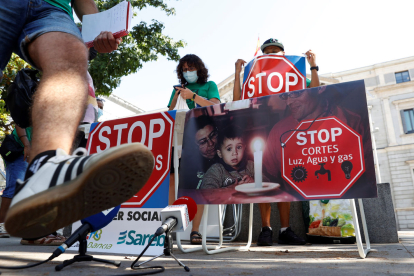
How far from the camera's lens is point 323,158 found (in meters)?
2.13

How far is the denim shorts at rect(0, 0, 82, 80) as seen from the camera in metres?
1.31

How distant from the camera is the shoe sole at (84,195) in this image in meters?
0.93

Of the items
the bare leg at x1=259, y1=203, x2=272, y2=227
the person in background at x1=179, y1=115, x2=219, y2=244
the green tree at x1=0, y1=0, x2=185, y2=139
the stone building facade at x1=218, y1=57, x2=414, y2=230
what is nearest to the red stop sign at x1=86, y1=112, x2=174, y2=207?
the person in background at x1=179, y1=115, x2=219, y2=244

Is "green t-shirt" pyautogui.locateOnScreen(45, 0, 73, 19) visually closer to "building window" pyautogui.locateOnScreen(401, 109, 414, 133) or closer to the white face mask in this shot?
the white face mask

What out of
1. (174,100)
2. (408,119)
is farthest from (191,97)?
(408,119)

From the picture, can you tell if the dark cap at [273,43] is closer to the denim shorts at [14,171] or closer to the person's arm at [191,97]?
the person's arm at [191,97]

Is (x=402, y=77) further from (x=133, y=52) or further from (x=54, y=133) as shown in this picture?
(x=54, y=133)

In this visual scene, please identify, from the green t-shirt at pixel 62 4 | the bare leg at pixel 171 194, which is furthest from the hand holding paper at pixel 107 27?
the bare leg at pixel 171 194

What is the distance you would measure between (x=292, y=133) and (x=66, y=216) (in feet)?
5.34

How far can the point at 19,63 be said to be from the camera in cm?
791

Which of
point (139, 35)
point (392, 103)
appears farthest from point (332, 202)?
point (392, 103)

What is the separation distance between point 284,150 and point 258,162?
0.20m

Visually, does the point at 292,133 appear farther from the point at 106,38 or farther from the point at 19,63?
the point at 19,63

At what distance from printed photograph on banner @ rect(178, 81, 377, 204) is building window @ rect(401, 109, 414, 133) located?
95.9 ft
